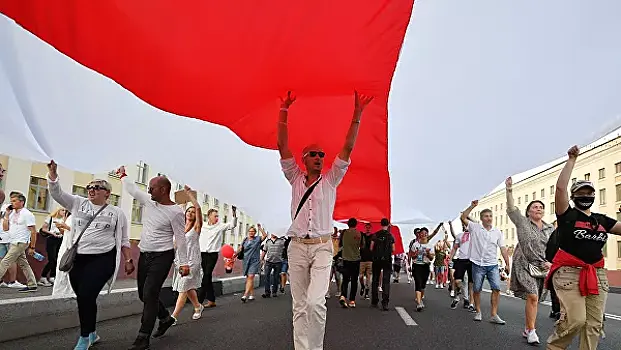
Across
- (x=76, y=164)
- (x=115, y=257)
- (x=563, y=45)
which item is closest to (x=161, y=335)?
(x=115, y=257)

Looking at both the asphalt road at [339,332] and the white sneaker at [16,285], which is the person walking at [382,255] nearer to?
the asphalt road at [339,332]

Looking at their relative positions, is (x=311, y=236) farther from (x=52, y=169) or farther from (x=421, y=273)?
(x=421, y=273)

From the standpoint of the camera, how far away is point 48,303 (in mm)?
7770

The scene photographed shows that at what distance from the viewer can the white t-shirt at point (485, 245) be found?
9.67 metres

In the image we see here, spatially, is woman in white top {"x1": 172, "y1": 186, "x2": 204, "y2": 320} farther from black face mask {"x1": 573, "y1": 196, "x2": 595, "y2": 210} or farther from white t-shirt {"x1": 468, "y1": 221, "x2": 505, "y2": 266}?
black face mask {"x1": 573, "y1": 196, "x2": 595, "y2": 210}

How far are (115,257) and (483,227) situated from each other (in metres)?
6.45

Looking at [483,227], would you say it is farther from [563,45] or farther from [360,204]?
[563,45]

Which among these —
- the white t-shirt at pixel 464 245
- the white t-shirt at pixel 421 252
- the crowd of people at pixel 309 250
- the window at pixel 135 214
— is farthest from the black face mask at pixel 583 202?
the window at pixel 135 214

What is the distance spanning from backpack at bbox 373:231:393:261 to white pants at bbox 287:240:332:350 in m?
7.04

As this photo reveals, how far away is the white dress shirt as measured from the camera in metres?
5.03

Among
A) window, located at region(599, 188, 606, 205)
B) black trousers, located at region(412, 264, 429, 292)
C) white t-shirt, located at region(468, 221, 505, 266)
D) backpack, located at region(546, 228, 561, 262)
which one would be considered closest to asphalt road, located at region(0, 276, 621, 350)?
black trousers, located at region(412, 264, 429, 292)

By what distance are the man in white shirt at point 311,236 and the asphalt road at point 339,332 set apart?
1.82 m

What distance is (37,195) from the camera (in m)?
27.5

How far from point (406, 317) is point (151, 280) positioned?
543 cm
